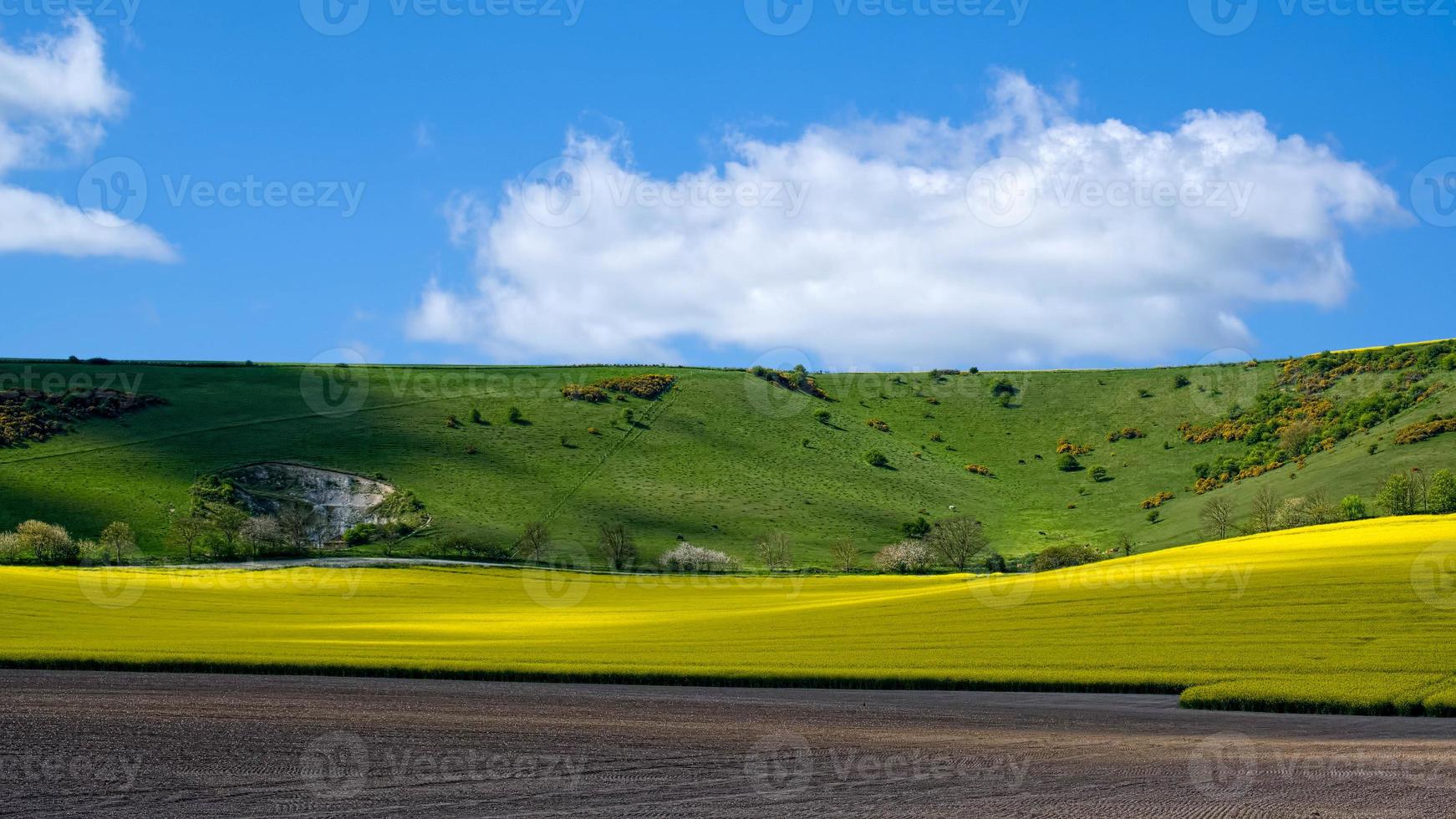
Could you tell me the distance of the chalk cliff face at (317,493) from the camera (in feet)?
379

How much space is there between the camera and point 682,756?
21672 mm

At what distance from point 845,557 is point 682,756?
9077 centimetres

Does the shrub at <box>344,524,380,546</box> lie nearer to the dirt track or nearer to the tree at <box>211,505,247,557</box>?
the tree at <box>211,505,247,557</box>

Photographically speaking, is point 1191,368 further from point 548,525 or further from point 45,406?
point 45,406

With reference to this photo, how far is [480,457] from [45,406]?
5177 centimetres

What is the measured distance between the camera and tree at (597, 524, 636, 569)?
10631 cm

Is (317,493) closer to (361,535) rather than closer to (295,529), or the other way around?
(361,535)

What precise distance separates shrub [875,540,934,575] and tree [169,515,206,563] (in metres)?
63.1

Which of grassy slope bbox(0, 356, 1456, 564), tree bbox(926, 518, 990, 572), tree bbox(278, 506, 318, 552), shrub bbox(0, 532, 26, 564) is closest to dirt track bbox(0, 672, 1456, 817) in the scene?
shrub bbox(0, 532, 26, 564)

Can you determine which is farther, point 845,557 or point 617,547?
point 845,557

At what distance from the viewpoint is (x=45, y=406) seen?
13238 centimetres

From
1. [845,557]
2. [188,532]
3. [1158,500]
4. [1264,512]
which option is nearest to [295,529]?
[188,532]

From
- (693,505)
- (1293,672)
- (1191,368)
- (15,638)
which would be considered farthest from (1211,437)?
(15,638)

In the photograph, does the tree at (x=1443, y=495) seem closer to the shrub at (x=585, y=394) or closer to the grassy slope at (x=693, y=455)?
the grassy slope at (x=693, y=455)
